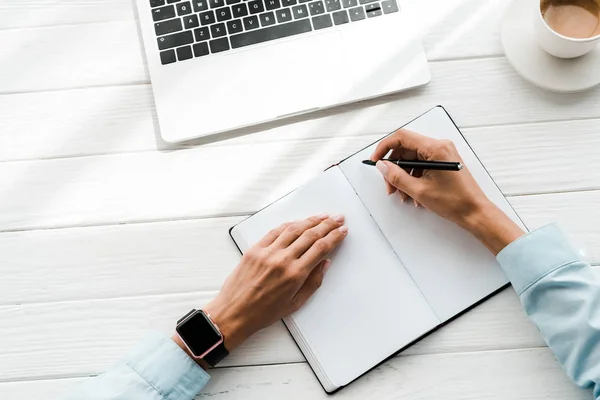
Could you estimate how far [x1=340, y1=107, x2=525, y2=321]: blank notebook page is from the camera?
3.00ft

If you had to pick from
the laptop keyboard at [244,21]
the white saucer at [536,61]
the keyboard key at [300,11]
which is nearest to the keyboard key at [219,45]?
the laptop keyboard at [244,21]

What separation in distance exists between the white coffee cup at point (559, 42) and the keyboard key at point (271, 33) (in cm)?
33

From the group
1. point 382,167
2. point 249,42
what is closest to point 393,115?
point 382,167

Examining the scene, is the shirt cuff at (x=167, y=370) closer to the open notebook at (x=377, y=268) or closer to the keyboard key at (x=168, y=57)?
the open notebook at (x=377, y=268)

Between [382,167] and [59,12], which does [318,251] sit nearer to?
[382,167]

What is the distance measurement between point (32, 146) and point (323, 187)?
449mm

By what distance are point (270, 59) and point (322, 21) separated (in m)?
0.10

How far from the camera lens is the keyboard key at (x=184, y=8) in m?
0.97

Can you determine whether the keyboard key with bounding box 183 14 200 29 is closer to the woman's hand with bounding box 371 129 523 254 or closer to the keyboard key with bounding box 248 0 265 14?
the keyboard key with bounding box 248 0 265 14

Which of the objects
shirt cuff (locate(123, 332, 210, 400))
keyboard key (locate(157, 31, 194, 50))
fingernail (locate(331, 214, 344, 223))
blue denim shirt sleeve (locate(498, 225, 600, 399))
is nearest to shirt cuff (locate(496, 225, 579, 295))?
blue denim shirt sleeve (locate(498, 225, 600, 399))

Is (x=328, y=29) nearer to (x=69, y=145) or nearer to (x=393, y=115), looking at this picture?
(x=393, y=115)

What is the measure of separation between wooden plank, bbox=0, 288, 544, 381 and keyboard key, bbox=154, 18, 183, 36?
15.5 inches

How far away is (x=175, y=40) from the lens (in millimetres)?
967

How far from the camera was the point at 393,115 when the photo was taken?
98 cm
